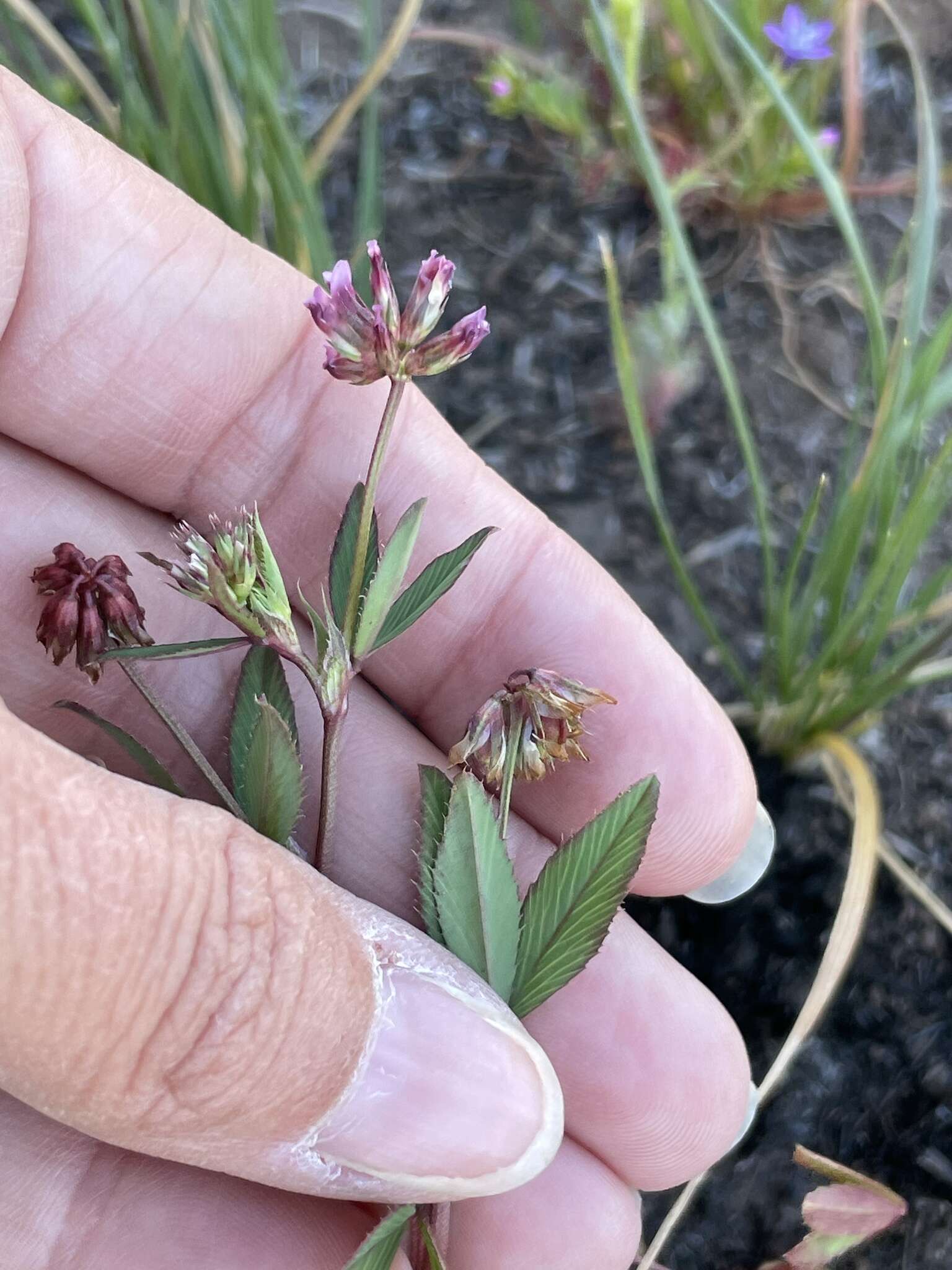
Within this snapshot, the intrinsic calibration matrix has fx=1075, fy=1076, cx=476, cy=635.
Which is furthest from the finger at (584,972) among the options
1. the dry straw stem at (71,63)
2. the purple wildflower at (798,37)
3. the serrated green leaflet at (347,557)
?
the purple wildflower at (798,37)

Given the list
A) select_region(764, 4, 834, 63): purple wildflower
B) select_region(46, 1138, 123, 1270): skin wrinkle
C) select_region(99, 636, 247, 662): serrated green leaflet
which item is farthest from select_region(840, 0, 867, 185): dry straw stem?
select_region(46, 1138, 123, 1270): skin wrinkle

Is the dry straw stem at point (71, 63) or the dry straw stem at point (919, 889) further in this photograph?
the dry straw stem at point (71, 63)

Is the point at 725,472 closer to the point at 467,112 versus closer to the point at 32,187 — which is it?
the point at 467,112

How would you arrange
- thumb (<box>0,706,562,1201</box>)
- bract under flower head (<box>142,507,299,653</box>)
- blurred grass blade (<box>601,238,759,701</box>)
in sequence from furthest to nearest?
blurred grass blade (<box>601,238,759,701</box>)
bract under flower head (<box>142,507,299,653</box>)
thumb (<box>0,706,562,1201</box>)

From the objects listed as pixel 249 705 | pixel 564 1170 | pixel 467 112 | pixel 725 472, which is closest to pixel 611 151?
pixel 467 112

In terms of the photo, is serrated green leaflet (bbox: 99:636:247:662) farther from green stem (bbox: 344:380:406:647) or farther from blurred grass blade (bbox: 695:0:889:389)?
blurred grass blade (bbox: 695:0:889:389)

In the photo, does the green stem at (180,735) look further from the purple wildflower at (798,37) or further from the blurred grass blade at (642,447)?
the purple wildflower at (798,37)

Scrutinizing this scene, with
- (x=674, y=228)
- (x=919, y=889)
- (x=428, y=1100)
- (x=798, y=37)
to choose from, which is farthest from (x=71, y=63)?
(x=919, y=889)
